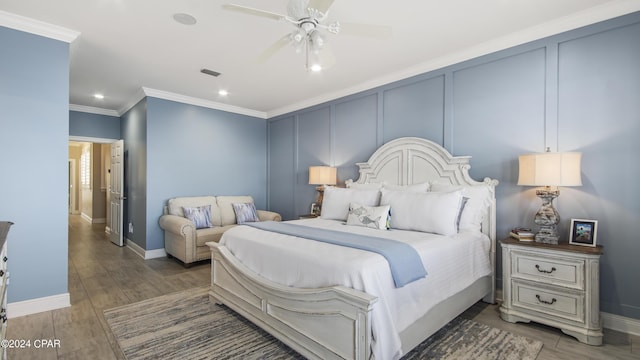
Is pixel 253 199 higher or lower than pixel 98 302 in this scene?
higher

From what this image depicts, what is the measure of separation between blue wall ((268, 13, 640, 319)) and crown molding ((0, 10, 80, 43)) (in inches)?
140

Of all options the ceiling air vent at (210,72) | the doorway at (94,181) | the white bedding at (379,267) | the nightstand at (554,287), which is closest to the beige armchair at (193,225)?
the white bedding at (379,267)

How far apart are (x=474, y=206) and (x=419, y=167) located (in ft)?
2.74

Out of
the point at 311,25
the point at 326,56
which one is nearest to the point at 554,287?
the point at 326,56

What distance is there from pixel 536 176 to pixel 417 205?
39.3 inches

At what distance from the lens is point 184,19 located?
2709 millimetres

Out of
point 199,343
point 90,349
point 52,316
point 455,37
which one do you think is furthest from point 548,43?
point 52,316

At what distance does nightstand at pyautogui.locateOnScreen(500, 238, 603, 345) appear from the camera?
2262 millimetres

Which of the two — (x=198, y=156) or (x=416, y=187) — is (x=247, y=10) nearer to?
(x=416, y=187)

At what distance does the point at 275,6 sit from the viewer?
247 centimetres

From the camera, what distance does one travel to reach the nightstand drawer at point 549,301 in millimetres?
2318

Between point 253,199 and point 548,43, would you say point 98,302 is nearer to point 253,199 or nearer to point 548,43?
point 253,199

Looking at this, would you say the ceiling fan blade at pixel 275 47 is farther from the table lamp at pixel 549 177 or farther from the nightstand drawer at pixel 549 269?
the nightstand drawer at pixel 549 269

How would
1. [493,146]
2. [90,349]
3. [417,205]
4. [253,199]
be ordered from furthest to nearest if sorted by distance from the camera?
1. [253,199]
2. [493,146]
3. [417,205]
4. [90,349]
